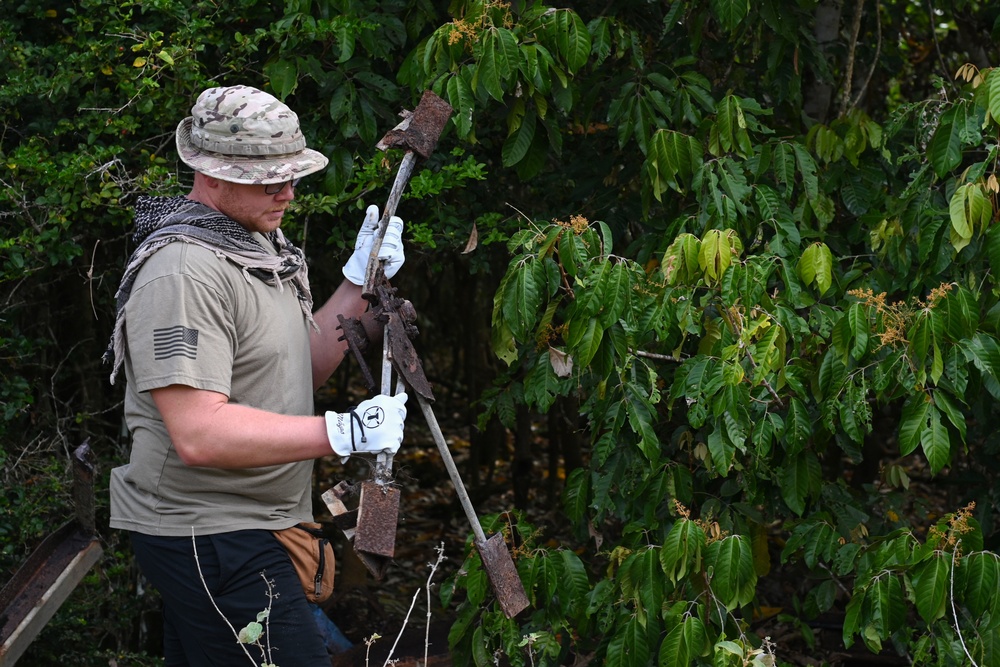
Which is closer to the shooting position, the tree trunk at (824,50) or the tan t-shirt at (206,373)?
the tan t-shirt at (206,373)

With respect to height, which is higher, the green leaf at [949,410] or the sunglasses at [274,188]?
the sunglasses at [274,188]

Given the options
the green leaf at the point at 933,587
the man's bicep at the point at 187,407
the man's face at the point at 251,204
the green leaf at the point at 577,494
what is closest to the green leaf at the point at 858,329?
the green leaf at the point at 933,587

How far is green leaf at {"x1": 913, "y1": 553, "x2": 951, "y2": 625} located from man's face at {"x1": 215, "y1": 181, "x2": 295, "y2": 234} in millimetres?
1843

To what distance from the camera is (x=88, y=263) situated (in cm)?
410

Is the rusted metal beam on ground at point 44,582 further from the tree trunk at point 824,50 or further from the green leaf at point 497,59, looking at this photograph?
the tree trunk at point 824,50

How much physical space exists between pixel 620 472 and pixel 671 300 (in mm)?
615

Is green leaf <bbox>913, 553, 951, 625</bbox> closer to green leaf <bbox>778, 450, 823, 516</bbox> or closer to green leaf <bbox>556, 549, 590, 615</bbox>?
green leaf <bbox>778, 450, 823, 516</bbox>

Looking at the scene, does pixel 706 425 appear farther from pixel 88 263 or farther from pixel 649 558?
pixel 88 263

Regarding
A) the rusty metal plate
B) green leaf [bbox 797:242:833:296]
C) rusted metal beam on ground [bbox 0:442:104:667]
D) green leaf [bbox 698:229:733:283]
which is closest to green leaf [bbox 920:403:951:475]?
green leaf [bbox 797:242:833:296]

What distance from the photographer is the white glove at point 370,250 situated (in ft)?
9.34

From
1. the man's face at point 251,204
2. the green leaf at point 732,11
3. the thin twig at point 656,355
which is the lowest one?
the thin twig at point 656,355

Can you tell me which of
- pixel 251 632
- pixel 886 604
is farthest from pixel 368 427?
pixel 886 604

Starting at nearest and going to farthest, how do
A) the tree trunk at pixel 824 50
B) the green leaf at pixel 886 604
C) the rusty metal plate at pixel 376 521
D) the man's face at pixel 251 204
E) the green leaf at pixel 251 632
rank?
the green leaf at pixel 251 632 < the rusty metal plate at pixel 376 521 < the man's face at pixel 251 204 < the green leaf at pixel 886 604 < the tree trunk at pixel 824 50

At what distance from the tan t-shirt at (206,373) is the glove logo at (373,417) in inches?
11.1
